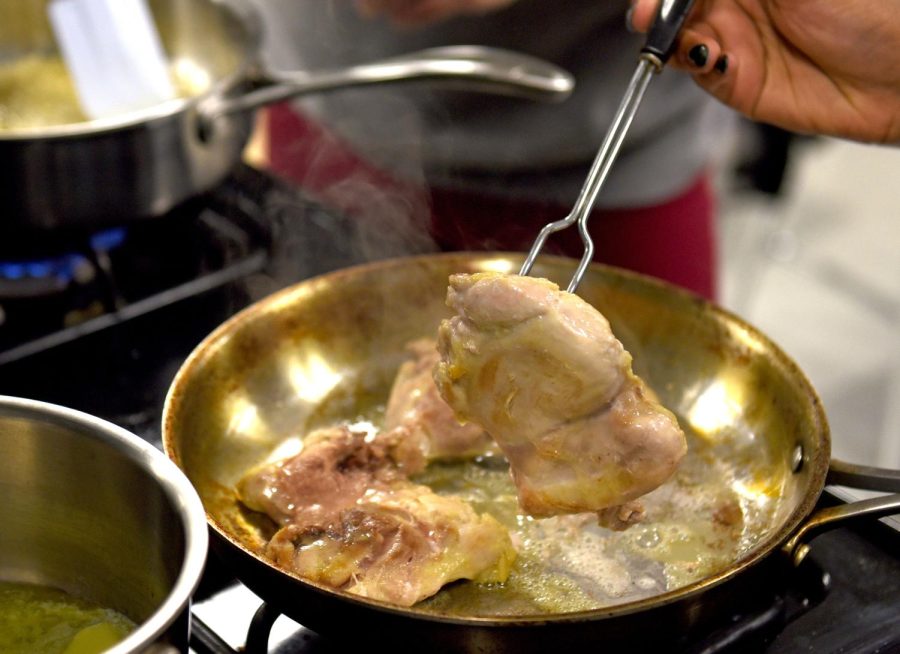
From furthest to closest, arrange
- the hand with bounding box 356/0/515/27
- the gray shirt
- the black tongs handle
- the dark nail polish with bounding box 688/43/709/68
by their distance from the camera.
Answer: the gray shirt, the hand with bounding box 356/0/515/27, the dark nail polish with bounding box 688/43/709/68, the black tongs handle

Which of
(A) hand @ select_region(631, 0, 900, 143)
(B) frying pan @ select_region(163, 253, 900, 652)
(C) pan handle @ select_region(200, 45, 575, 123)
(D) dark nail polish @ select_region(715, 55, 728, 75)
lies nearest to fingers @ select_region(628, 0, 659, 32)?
(A) hand @ select_region(631, 0, 900, 143)

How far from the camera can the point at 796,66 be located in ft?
5.84

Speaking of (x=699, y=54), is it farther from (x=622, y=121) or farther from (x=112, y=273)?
(x=112, y=273)

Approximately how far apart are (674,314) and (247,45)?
3.39 feet

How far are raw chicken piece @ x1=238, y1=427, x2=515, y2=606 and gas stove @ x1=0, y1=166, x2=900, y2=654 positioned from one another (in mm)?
95

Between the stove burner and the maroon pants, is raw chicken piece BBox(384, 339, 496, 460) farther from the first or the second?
the maroon pants

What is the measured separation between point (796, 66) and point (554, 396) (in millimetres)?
865

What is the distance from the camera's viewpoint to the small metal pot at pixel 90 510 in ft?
3.51

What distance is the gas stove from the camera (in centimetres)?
132

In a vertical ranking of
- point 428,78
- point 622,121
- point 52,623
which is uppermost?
point 622,121

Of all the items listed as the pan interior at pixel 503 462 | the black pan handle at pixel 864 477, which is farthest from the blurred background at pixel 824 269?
the black pan handle at pixel 864 477

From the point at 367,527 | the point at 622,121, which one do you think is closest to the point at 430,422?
the point at 367,527

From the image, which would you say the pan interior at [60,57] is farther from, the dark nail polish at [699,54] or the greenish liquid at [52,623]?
the greenish liquid at [52,623]

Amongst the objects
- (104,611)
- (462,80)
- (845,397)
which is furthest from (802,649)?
(845,397)
